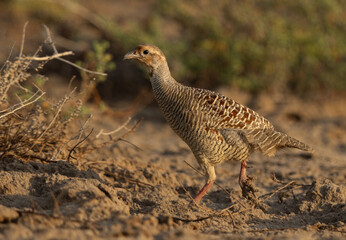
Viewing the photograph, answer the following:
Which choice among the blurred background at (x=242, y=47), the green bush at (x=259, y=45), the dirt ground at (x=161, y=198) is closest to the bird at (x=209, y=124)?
the dirt ground at (x=161, y=198)

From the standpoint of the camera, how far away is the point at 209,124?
537 cm

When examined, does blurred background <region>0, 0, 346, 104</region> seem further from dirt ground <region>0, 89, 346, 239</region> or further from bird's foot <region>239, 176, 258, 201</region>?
bird's foot <region>239, 176, 258, 201</region>

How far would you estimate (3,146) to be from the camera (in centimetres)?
538

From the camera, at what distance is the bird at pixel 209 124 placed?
5.36 meters

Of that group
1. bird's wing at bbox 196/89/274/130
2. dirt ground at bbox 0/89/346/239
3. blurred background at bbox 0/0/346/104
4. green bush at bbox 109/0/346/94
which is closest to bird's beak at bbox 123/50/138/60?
bird's wing at bbox 196/89/274/130

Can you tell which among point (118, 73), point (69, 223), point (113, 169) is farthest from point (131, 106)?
point (69, 223)

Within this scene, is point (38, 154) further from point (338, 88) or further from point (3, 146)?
point (338, 88)

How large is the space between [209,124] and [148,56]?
3.67 ft

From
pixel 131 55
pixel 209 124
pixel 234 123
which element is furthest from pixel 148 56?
pixel 234 123

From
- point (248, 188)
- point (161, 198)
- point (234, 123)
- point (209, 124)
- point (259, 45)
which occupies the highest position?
point (259, 45)

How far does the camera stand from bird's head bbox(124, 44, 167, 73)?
575 centimetres

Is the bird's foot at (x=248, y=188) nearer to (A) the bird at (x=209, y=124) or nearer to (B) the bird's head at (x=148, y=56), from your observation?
(A) the bird at (x=209, y=124)

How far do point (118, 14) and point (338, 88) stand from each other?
7733 millimetres

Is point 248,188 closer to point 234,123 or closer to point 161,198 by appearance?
point 234,123
